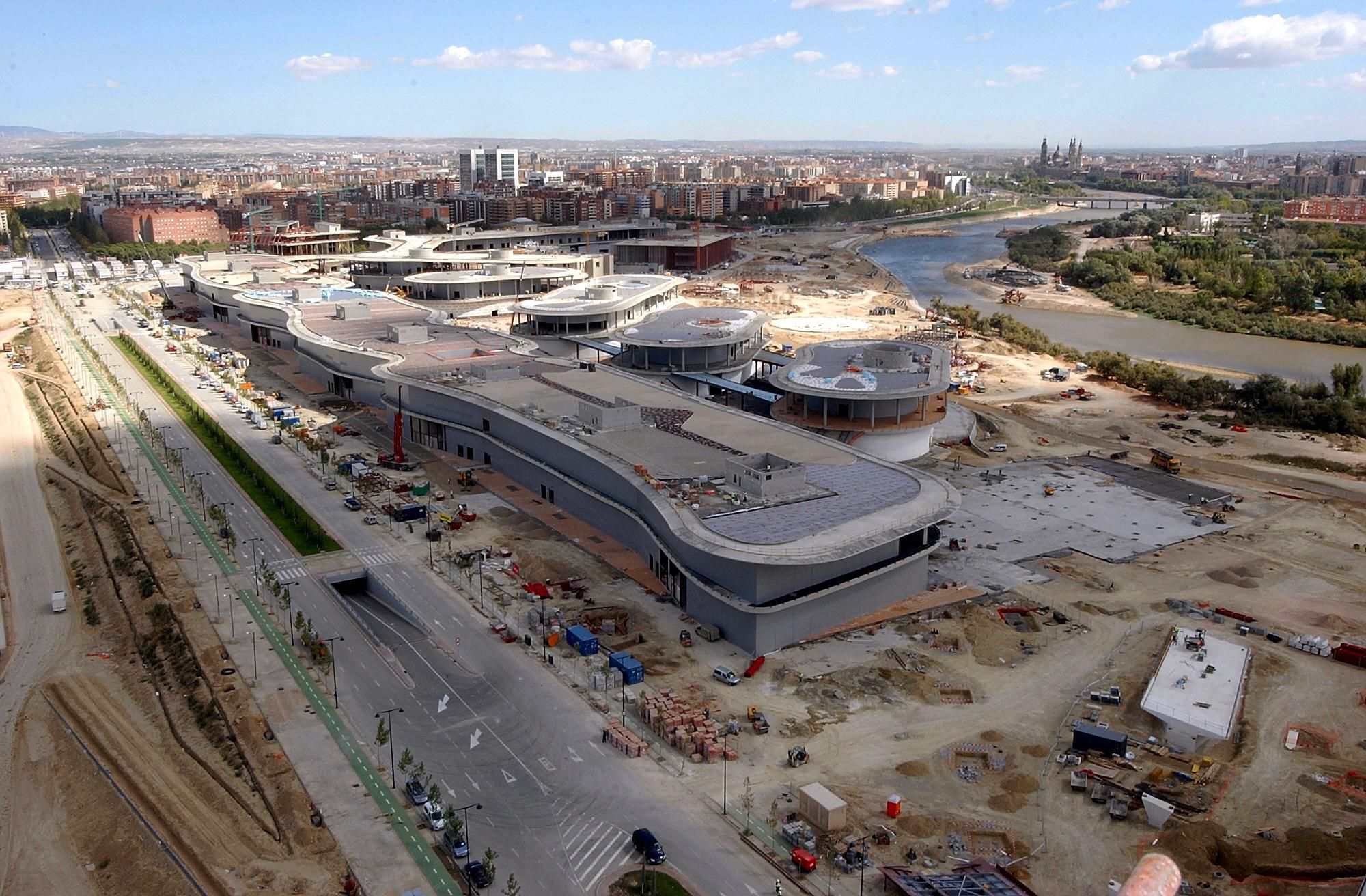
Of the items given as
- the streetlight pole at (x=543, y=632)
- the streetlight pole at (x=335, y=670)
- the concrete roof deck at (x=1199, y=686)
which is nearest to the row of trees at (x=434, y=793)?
the streetlight pole at (x=335, y=670)

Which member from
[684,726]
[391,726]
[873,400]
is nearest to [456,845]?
[391,726]

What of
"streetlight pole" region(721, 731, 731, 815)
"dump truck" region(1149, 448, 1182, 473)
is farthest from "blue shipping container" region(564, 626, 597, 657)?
"dump truck" region(1149, 448, 1182, 473)

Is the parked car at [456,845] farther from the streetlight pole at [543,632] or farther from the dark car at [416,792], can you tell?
the streetlight pole at [543,632]

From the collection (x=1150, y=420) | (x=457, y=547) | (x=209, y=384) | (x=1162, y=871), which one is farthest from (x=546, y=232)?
(x=1162, y=871)

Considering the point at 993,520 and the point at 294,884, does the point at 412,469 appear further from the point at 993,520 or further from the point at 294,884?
the point at 294,884

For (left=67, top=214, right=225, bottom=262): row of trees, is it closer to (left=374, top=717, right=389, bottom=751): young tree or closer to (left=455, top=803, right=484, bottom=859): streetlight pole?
(left=374, top=717, right=389, bottom=751): young tree

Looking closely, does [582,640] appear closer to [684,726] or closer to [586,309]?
[684,726]
